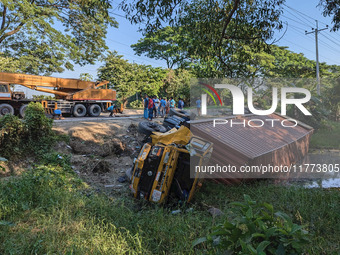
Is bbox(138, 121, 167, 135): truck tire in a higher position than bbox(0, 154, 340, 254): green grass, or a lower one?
higher

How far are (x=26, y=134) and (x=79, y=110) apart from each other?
791 centimetres

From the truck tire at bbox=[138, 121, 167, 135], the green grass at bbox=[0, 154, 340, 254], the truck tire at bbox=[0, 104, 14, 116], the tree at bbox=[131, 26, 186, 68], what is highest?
the tree at bbox=[131, 26, 186, 68]

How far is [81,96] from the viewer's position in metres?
15.1

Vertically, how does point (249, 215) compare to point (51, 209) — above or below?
above

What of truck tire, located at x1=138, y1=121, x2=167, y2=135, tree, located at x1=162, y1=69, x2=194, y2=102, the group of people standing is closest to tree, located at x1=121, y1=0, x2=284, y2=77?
truck tire, located at x1=138, y1=121, x2=167, y2=135

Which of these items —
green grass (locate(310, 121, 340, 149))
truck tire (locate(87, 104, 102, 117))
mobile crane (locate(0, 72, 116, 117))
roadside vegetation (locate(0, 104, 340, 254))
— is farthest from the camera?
truck tire (locate(87, 104, 102, 117))

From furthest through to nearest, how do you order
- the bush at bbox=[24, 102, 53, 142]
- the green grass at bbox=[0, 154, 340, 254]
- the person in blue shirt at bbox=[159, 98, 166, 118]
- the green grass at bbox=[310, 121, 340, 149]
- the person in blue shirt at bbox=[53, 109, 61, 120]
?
1. the person in blue shirt at bbox=[159, 98, 166, 118]
2. the person in blue shirt at bbox=[53, 109, 61, 120]
3. the green grass at bbox=[310, 121, 340, 149]
4. the bush at bbox=[24, 102, 53, 142]
5. the green grass at bbox=[0, 154, 340, 254]

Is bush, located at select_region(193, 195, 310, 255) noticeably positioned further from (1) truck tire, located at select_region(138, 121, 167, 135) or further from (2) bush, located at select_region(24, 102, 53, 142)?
(2) bush, located at select_region(24, 102, 53, 142)

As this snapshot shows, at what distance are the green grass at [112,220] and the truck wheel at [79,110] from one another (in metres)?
9.96

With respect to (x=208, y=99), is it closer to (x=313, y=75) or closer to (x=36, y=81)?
(x=36, y=81)

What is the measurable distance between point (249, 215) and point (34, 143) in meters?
7.04

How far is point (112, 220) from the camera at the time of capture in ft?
12.3

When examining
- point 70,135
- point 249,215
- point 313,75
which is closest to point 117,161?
point 70,135

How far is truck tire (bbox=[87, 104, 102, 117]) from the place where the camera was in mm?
15547
